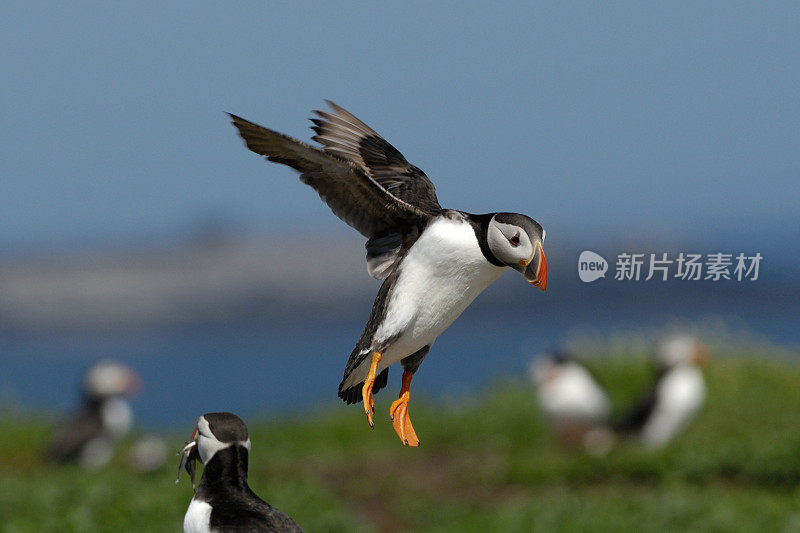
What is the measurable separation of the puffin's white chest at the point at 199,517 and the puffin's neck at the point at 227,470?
7 centimetres

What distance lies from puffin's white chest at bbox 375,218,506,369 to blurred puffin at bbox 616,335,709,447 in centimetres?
1600

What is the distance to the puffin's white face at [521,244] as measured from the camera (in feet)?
4.46

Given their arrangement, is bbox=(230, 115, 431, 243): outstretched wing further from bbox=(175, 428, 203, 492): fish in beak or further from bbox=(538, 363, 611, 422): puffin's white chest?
bbox=(538, 363, 611, 422): puffin's white chest

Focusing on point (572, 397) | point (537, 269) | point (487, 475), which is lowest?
point (487, 475)

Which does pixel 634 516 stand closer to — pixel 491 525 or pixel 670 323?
pixel 491 525

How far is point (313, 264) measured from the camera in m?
56.1

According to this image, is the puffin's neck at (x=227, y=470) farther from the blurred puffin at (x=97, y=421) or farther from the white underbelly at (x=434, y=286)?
the blurred puffin at (x=97, y=421)

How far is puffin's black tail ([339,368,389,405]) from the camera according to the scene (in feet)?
5.58

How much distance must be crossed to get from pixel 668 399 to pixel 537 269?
16.4 meters

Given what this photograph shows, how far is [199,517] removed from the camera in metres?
2.25

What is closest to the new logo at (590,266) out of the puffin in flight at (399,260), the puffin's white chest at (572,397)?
the puffin in flight at (399,260)

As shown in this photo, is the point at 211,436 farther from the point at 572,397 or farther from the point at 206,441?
the point at 572,397

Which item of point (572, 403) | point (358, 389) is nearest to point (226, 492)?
point (358, 389)

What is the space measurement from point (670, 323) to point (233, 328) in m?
46.9
